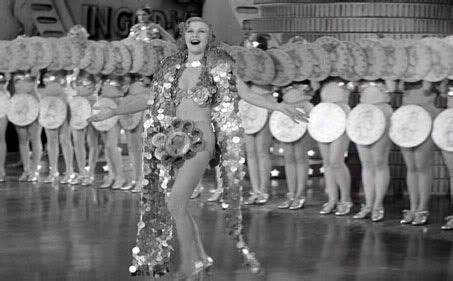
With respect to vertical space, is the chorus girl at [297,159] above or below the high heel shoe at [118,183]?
above

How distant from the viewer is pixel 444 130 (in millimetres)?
9070

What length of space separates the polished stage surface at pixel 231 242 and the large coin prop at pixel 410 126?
2.43 feet

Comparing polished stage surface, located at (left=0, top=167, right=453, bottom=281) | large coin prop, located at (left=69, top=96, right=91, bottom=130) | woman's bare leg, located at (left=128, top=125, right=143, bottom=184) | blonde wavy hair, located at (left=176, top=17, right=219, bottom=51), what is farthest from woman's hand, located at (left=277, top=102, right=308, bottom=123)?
large coin prop, located at (left=69, top=96, right=91, bottom=130)

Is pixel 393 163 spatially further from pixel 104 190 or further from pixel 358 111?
pixel 104 190

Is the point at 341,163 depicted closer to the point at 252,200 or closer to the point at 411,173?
the point at 411,173

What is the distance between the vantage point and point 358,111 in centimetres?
952

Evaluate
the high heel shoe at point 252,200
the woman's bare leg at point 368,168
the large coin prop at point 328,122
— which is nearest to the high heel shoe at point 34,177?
the high heel shoe at point 252,200

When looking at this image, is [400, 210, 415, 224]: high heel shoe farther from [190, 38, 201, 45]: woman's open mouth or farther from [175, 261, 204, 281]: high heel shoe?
[190, 38, 201, 45]: woman's open mouth

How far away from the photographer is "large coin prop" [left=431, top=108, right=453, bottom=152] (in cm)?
905

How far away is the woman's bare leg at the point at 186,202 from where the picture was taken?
6504mm

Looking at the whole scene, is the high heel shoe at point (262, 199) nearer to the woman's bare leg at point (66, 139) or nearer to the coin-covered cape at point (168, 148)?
the woman's bare leg at point (66, 139)

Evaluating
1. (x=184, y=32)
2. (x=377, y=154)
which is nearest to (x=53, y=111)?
(x=377, y=154)

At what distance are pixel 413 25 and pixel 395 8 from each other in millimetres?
266

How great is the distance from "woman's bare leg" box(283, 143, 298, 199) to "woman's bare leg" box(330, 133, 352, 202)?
0.55 meters
